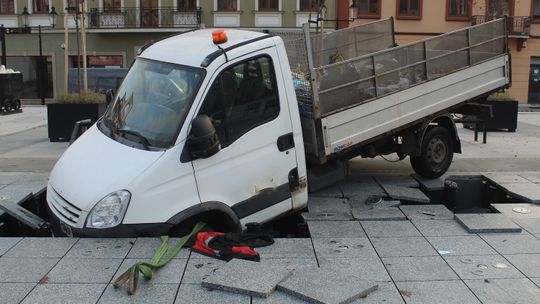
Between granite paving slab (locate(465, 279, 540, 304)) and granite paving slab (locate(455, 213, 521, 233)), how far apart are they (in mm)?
1222

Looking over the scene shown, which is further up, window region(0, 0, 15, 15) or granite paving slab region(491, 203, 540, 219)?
window region(0, 0, 15, 15)

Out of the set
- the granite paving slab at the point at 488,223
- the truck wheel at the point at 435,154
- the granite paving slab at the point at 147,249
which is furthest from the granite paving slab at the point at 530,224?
the granite paving slab at the point at 147,249

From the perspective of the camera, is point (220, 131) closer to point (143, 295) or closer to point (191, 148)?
point (191, 148)

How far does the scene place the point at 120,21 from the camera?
30641mm

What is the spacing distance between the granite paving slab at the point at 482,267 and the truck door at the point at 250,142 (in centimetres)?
178

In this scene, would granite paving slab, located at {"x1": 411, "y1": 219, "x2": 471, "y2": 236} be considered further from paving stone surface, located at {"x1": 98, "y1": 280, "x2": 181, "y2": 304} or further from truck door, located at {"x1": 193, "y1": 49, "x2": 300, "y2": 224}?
paving stone surface, located at {"x1": 98, "y1": 280, "x2": 181, "y2": 304}

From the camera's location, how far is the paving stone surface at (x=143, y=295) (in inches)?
149

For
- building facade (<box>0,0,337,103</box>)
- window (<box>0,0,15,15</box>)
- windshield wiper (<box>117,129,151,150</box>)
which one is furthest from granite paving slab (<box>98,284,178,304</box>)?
window (<box>0,0,15,15</box>)

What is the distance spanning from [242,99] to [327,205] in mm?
2059

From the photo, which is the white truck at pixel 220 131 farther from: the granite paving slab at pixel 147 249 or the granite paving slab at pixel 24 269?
the granite paving slab at pixel 24 269

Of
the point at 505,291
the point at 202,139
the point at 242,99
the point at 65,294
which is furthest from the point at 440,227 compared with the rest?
the point at 65,294

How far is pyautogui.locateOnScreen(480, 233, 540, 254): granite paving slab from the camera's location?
4880mm

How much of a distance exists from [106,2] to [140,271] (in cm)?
2953

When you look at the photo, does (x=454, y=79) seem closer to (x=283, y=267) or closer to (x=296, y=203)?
(x=296, y=203)
